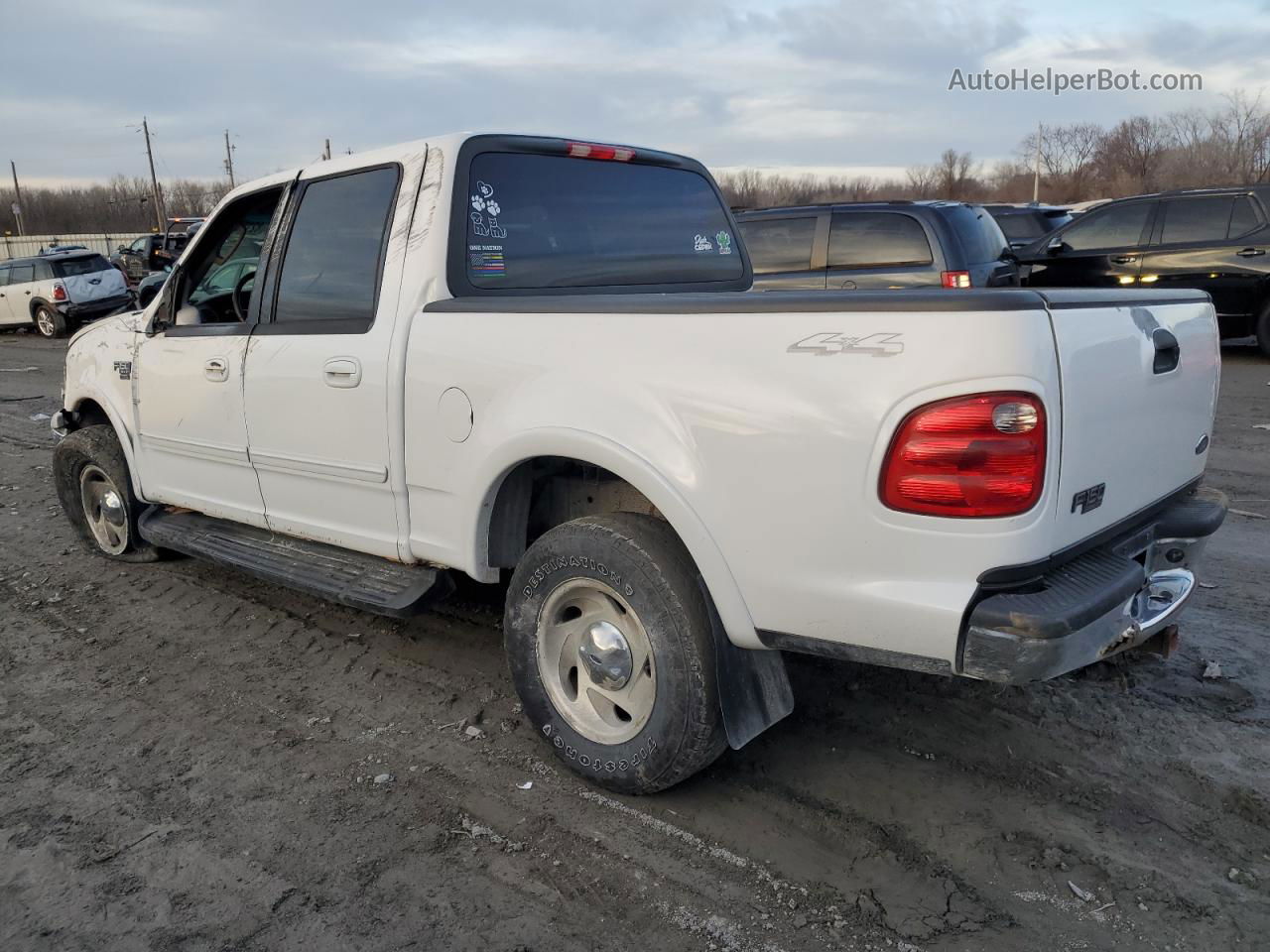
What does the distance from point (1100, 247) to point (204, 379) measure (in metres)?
10.9

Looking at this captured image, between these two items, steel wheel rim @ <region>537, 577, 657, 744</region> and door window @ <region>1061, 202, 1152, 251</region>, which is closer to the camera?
steel wheel rim @ <region>537, 577, 657, 744</region>

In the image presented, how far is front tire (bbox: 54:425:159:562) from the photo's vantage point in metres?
5.32

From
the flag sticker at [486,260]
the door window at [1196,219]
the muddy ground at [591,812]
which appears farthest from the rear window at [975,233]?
the flag sticker at [486,260]

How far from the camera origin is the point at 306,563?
4.20m

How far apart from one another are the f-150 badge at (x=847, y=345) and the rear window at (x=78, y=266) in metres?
22.7

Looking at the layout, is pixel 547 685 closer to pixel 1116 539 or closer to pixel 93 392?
pixel 1116 539

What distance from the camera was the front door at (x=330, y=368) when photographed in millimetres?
3695

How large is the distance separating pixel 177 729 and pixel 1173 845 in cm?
329

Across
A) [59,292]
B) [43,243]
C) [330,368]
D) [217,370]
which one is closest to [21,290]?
[59,292]

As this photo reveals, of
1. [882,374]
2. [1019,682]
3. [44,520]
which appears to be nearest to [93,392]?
[44,520]

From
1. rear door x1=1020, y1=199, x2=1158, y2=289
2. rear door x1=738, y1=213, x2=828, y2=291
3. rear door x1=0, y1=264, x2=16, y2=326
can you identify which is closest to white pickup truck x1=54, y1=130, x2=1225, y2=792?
rear door x1=738, y1=213, x2=828, y2=291

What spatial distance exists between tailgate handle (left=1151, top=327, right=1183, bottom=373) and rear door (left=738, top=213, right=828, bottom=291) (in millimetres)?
7036

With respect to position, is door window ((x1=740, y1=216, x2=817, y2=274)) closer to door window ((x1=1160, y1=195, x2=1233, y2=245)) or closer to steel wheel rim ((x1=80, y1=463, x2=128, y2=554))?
door window ((x1=1160, y1=195, x2=1233, y2=245))

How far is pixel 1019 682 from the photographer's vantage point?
2.45 metres
